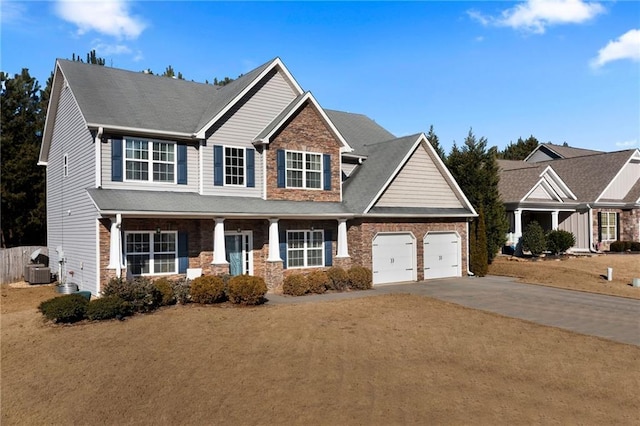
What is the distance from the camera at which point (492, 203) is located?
2597 centimetres

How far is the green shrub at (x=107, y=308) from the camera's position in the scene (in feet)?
43.7

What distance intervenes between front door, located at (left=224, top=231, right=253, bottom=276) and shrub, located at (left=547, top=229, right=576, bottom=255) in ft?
68.8

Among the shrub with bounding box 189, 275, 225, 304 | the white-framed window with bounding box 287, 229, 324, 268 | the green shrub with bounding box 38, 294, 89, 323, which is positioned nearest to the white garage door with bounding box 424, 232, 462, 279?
the white-framed window with bounding box 287, 229, 324, 268

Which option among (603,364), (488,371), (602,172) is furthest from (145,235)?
(602,172)

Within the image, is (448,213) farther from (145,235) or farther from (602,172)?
(602,172)

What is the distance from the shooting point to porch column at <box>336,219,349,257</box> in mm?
21000

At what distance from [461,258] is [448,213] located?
275cm

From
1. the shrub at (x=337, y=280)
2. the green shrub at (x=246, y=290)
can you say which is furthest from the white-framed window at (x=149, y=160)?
the shrub at (x=337, y=280)

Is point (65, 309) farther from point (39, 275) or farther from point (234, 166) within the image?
point (39, 275)

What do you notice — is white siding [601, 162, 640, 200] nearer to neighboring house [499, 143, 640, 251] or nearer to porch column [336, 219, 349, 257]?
neighboring house [499, 143, 640, 251]

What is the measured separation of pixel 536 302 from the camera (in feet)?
55.4

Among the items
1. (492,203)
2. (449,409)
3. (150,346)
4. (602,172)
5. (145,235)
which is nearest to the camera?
(449,409)

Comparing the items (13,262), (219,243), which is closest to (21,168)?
(13,262)

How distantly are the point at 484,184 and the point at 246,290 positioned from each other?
16.1 m
